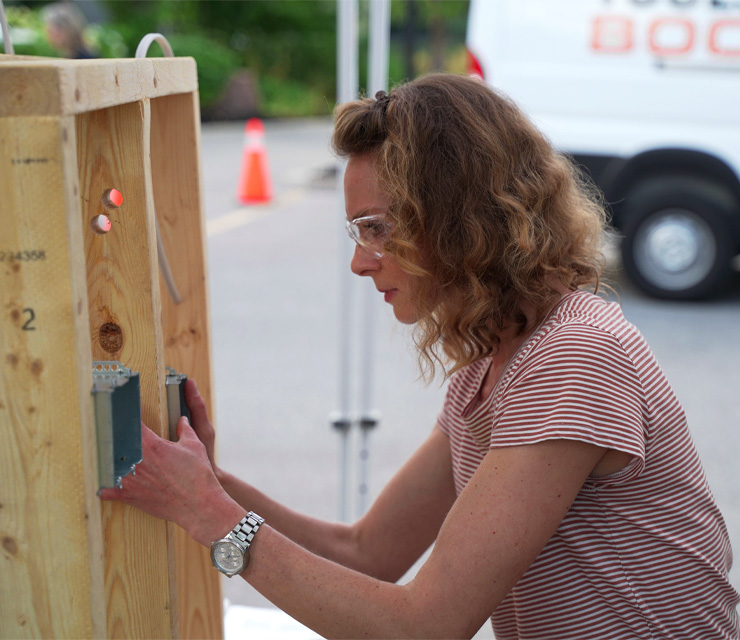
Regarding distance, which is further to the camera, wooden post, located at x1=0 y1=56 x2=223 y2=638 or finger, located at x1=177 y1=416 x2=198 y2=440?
finger, located at x1=177 y1=416 x2=198 y2=440

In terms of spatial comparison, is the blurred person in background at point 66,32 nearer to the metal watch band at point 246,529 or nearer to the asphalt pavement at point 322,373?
the asphalt pavement at point 322,373

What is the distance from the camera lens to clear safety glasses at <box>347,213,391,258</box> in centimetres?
130

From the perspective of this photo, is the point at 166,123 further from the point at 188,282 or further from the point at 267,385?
the point at 267,385

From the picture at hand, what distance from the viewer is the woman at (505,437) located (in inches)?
44.3

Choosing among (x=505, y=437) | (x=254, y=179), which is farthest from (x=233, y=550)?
(x=254, y=179)

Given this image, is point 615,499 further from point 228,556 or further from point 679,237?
point 679,237

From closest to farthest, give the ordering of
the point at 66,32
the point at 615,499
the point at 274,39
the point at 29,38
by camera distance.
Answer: the point at 615,499 → the point at 66,32 → the point at 29,38 → the point at 274,39

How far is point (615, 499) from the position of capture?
1223mm

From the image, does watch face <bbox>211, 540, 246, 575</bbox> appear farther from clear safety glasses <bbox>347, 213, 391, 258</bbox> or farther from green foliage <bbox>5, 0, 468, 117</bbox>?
green foliage <bbox>5, 0, 468, 117</bbox>

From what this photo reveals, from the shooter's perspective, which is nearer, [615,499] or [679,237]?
[615,499]

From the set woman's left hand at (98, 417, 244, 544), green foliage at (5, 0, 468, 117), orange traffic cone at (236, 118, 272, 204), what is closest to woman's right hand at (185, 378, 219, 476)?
woman's left hand at (98, 417, 244, 544)

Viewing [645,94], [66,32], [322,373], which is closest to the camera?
[322,373]

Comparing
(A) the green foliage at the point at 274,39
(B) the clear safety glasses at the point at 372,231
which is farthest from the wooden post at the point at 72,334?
(A) the green foliage at the point at 274,39

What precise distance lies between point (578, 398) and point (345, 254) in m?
1.70
